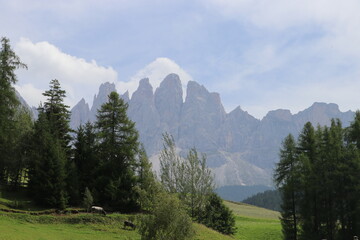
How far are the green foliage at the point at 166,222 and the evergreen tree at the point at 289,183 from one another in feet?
82.2

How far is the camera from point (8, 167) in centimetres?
4781

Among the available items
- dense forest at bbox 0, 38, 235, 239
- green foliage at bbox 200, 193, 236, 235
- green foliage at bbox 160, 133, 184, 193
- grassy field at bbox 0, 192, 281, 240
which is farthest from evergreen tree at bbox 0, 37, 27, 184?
green foliage at bbox 200, 193, 236, 235

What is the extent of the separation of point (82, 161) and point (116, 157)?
18.4ft

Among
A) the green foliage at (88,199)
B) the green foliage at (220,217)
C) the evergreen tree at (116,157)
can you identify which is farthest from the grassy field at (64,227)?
the green foliage at (220,217)

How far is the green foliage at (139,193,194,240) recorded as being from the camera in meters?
20.6

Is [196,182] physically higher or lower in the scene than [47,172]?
lower

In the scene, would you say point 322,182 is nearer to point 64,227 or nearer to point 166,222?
point 166,222

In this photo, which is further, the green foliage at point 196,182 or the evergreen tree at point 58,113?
the evergreen tree at point 58,113

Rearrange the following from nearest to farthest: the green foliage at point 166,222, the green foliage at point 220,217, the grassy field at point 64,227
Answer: the green foliage at point 166,222, the grassy field at point 64,227, the green foliage at point 220,217

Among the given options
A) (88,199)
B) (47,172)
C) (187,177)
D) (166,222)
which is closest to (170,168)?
(187,177)

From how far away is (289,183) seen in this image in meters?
42.6

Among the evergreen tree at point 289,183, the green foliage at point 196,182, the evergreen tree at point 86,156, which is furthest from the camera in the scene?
the evergreen tree at point 86,156

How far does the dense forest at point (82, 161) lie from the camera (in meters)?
40.1

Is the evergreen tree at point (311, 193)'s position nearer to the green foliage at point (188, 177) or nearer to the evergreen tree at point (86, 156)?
the green foliage at point (188, 177)
